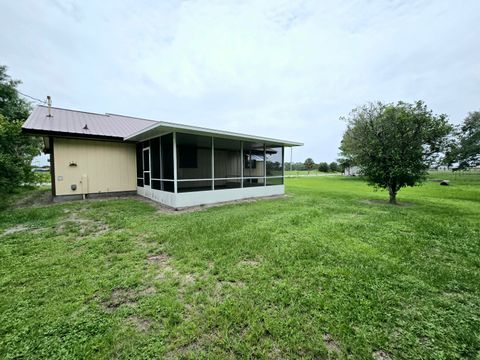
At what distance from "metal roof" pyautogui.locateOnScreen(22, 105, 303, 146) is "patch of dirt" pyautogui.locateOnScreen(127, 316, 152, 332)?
505cm

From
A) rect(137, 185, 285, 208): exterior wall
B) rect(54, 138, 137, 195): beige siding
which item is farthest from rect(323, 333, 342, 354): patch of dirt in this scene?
rect(54, 138, 137, 195): beige siding

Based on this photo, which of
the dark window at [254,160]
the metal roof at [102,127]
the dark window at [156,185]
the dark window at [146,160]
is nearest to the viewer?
the metal roof at [102,127]

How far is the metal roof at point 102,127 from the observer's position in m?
6.59

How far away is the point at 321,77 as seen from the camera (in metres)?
13.7

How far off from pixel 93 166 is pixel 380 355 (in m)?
10.5

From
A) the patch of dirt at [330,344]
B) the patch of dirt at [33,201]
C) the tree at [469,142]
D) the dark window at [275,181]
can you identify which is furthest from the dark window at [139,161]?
the tree at [469,142]

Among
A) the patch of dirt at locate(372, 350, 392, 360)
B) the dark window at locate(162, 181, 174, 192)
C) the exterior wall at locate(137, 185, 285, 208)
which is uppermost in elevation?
the dark window at locate(162, 181, 174, 192)

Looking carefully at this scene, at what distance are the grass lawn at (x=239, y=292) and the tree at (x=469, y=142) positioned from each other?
80.5 feet

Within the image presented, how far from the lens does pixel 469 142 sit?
20500 mm

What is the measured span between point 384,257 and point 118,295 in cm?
390

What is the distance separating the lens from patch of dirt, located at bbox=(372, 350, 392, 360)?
1.50 metres

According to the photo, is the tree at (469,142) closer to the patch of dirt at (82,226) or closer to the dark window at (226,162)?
the dark window at (226,162)

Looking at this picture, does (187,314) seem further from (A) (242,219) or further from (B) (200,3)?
(B) (200,3)

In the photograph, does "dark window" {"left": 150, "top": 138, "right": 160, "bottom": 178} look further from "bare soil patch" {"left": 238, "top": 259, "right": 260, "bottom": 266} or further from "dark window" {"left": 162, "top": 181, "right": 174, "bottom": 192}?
"bare soil patch" {"left": 238, "top": 259, "right": 260, "bottom": 266}
